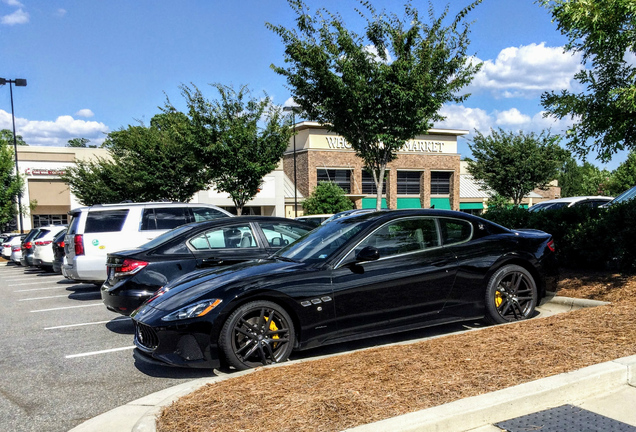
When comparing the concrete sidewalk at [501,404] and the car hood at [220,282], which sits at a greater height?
the car hood at [220,282]

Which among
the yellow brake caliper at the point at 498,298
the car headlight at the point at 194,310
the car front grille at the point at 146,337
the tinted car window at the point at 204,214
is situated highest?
the tinted car window at the point at 204,214

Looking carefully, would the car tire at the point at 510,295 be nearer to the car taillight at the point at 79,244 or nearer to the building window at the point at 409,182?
the car taillight at the point at 79,244

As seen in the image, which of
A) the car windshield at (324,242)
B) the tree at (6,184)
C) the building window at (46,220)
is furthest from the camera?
the building window at (46,220)

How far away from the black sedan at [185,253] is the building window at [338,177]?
34772 millimetres

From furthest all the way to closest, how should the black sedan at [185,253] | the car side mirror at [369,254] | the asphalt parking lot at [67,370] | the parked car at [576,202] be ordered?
the parked car at [576,202] < the black sedan at [185,253] < the car side mirror at [369,254] < the asphalt parking lot at [67,370]

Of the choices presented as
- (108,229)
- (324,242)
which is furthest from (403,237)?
(108,229)

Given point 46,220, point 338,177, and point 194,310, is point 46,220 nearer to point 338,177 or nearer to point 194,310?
point 338,177

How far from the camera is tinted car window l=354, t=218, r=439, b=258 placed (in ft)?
18.8

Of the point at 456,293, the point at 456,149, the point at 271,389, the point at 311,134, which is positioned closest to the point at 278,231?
the point at 456,293

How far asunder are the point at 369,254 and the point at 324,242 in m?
0.79

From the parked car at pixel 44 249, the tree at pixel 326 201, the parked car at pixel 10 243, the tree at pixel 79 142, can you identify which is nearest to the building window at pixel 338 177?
the tree at pixel 326 201

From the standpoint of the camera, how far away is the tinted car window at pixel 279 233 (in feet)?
26.3

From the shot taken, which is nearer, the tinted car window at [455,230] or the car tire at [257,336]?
the car tire at [257,336]

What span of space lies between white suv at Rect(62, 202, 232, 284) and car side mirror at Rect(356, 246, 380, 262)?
535cm
